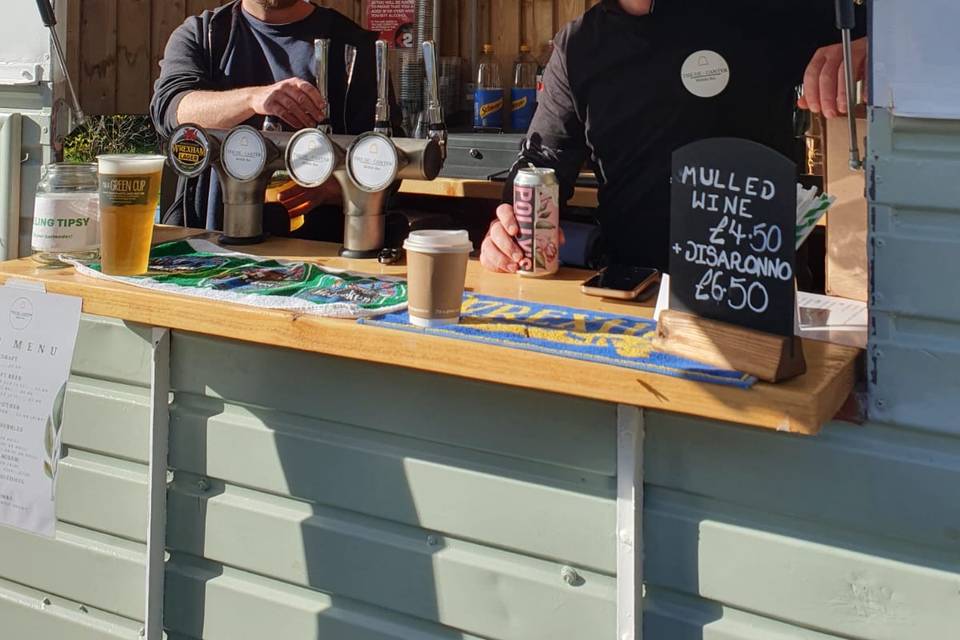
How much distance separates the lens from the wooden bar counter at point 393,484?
124 cm

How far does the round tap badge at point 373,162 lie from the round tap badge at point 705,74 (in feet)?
2.72

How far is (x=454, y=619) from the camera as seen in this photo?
146cm

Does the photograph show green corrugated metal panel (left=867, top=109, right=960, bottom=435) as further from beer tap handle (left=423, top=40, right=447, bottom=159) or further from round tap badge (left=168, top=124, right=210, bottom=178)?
round tap badge (left=168, top=124, right=210, bottom=178)

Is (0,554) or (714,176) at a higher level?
(714,176)

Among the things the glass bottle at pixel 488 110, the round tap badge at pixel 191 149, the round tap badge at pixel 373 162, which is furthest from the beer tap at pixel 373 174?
the glass bottle at pixel 488 110

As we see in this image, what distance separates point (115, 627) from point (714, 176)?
139 centimetres

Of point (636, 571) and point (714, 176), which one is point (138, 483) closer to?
point (636, 571)

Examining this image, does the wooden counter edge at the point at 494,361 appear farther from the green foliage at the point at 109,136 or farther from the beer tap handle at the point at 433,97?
the green foliage at the point at 109,136

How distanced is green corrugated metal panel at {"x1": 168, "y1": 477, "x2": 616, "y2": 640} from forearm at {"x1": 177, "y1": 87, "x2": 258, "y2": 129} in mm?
918

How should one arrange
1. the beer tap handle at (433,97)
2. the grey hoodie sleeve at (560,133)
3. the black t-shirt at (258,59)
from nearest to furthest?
the beer tap handle at (433,97) < the grey hoodie sleeve at (560,133) < the black t-shirt at (258,59)

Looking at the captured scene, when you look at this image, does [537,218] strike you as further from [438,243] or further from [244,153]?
[244,153]

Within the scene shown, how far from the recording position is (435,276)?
134 cm

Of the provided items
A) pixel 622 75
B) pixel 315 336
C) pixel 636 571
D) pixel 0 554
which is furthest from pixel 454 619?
pixel 622 75

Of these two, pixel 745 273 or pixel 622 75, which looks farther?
pixel 622 75
